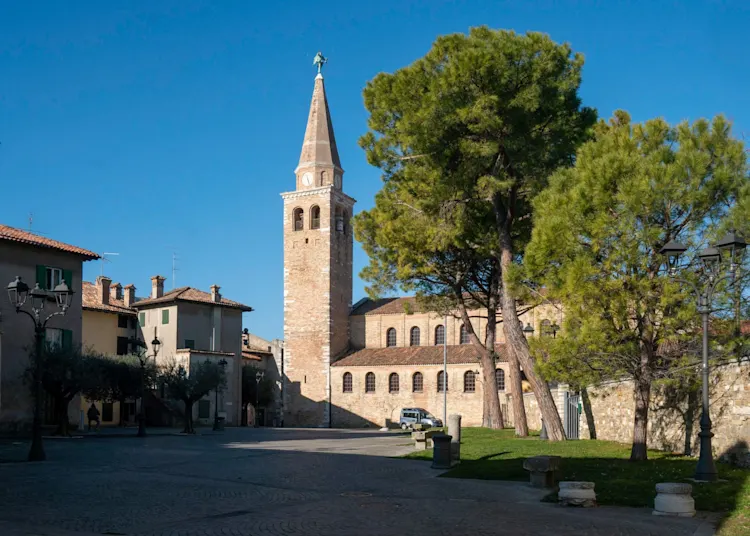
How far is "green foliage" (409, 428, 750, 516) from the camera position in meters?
11.5

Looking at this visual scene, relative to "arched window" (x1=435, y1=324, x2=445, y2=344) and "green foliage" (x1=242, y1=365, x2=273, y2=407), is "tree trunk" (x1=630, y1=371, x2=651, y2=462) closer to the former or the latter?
"arched window" (x1=435, y1=324, x2=445, y2=344)

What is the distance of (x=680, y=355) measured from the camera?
54.0ft

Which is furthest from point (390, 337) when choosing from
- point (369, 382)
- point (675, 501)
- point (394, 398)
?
point (675, 501)

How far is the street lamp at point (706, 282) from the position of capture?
13039mm

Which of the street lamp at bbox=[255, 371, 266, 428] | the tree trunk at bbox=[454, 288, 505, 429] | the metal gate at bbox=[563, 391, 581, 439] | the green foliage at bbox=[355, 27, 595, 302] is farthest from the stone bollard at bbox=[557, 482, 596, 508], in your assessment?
the street lamp at bbox=[255, 371, 266, 428]

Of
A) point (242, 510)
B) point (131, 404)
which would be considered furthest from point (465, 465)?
point (131, 404)

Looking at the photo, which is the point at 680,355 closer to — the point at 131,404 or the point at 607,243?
the point at 607,243

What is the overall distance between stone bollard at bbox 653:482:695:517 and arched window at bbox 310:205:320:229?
52882 millimetres

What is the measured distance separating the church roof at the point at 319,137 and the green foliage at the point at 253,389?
1671 centimetres

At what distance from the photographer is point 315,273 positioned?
61469mm

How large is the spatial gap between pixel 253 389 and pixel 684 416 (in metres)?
45.8

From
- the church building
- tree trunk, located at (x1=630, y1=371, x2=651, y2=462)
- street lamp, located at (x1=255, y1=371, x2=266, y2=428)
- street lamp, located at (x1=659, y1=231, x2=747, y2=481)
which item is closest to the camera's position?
street lamp, located at (x1=659, y1=231, x2=747, y2=481)

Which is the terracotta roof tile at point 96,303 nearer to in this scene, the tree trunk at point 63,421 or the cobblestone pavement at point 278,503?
the tree trunk at point 63,421

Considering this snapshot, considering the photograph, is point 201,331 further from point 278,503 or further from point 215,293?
point 278,503
